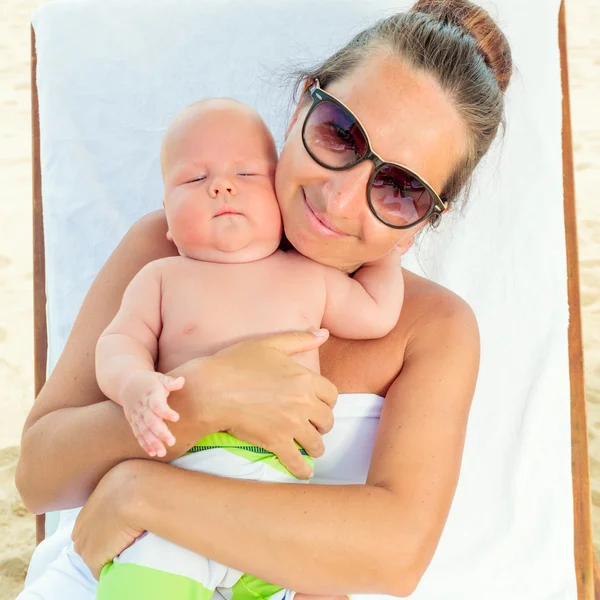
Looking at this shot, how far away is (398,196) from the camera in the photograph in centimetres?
178

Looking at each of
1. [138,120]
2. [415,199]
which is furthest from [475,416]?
[138,120]

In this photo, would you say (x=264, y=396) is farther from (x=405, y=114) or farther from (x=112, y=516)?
(x=405, y=114)

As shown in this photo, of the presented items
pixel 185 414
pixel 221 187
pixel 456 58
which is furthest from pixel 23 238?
pixel 456 58

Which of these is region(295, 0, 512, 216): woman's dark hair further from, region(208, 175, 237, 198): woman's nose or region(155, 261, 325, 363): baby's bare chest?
region(155, 261, 325, 363): baby's bare chest

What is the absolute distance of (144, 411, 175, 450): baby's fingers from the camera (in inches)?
59.3

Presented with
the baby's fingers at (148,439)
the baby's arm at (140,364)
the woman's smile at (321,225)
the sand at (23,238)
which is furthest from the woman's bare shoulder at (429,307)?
the sand at (23,238)

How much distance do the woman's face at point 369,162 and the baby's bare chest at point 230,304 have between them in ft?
0.31

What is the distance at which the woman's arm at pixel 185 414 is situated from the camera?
1665 millimetres

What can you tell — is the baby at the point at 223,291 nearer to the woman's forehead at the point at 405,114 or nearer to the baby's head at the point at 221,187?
the baby's head at the point at 221,187

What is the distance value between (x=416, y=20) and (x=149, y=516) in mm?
1282

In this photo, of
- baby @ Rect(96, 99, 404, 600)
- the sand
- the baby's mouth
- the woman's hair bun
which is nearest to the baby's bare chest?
baby @ Rect(96, 99, 404, 600)

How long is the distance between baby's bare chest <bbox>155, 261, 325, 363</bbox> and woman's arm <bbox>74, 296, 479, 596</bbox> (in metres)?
0.30

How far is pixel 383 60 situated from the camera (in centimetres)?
181

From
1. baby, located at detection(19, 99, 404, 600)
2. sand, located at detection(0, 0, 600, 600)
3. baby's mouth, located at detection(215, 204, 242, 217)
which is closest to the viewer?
baby, located at detection(19, 99, 404, 600)
